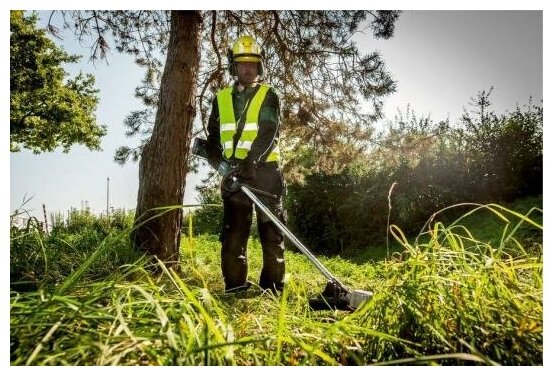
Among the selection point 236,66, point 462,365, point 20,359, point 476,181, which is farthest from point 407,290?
point 476,181

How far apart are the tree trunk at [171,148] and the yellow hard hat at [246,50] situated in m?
0.93

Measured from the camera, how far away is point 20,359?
1.01m

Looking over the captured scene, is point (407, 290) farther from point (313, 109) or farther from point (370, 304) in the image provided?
point (313, 109)

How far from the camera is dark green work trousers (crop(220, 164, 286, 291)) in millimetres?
3318

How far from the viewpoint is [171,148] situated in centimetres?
396

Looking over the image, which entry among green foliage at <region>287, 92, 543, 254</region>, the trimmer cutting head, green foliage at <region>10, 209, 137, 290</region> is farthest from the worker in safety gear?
green foliage at <region>287, 92, 543, 254</region>

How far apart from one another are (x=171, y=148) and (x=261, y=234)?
3.92 feet

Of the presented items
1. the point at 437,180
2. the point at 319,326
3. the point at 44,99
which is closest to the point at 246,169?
the point at 319,326

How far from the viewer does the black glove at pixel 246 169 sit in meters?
3.14

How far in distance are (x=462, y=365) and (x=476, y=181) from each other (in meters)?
8.83

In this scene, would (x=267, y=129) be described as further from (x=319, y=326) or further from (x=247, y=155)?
(x=319, y=326)

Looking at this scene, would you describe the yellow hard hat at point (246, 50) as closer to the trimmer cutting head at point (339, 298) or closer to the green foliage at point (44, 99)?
the trimmer cutting head at point (339, 298)
